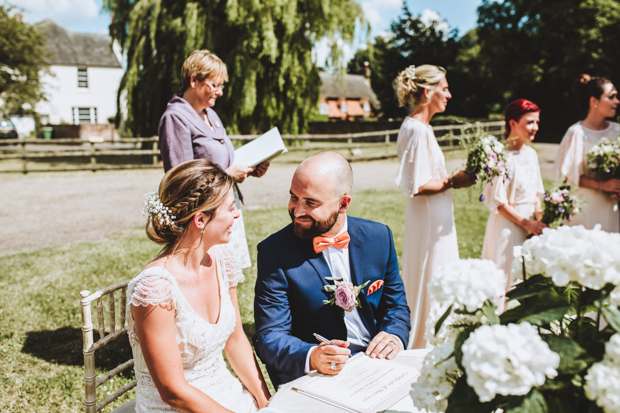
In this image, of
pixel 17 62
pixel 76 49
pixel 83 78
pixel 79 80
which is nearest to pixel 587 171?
pixel 17 62

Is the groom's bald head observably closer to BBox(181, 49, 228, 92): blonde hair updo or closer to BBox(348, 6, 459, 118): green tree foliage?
BBox(181, 49, 228, 92): blonde hair updo

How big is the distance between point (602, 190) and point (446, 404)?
185 inches

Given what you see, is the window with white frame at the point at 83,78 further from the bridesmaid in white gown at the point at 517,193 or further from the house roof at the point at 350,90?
the bridesmaid in white gown at the point at 517,193

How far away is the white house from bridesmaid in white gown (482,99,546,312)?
4745 cm

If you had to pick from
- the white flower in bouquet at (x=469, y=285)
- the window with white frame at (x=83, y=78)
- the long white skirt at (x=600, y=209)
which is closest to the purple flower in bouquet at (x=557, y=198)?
the long white skirt at (x=600, y=209)

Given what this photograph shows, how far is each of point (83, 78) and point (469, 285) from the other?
171 ft

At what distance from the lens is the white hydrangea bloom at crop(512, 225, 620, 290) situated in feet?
3.19

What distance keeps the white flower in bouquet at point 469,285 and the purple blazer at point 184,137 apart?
2.78 m

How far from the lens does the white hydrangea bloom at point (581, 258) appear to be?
97 cm

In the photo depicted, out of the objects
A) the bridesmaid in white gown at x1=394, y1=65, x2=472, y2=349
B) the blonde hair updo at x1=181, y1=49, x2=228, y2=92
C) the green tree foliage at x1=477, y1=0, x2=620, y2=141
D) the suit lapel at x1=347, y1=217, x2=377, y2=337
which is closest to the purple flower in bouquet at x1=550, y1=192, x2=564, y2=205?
the bridesmaid in white gown at x1=394, y1=65, x2=472, y2=349

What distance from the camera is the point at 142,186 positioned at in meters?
14.7

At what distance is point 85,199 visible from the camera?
1266 centimetres

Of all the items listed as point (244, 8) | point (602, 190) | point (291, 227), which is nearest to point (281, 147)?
point (291, 227)

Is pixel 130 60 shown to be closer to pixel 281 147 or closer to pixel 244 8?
pixel 244 8
